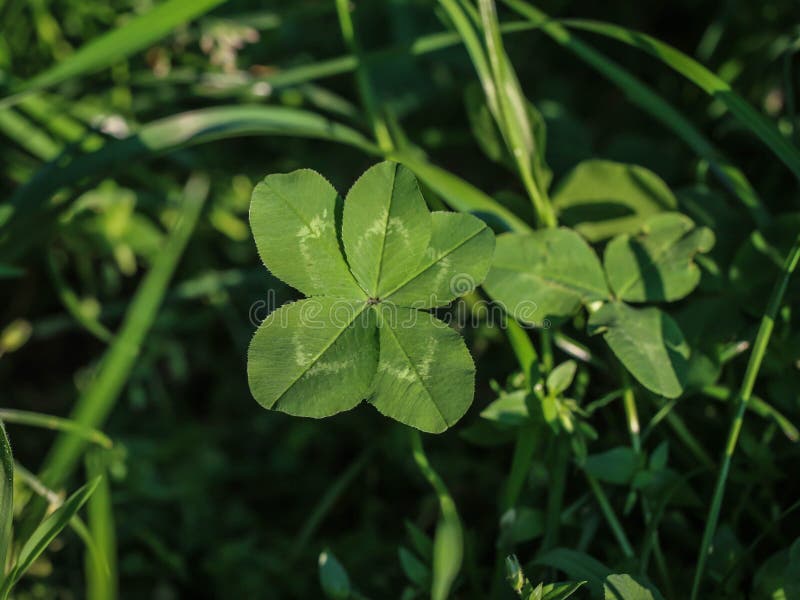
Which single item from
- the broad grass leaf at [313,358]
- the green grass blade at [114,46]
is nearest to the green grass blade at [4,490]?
the broad grass leaf at [313,358]

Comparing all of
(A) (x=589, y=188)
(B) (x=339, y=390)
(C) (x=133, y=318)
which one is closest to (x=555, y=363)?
(A) (x=589, y=188)

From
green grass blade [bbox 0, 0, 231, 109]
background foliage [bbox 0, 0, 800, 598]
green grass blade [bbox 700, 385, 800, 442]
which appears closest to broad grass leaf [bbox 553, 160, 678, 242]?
background foliage [bbox 0, 0, 800, 598]

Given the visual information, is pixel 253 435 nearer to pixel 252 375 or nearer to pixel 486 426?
pixel 486 426

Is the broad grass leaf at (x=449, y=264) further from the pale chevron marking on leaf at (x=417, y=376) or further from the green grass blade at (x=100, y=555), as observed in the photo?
the green grass blade at (x=100, y=555)

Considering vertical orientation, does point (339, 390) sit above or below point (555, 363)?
above

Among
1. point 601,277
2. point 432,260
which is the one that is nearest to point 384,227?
point 432,260

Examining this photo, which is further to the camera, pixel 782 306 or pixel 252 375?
pixel 782 306

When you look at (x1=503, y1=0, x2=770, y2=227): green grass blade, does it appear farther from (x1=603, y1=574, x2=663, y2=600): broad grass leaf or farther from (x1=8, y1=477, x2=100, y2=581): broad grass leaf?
(x1=8, y1=477, x2=100, y2=581): broad grass leaf
